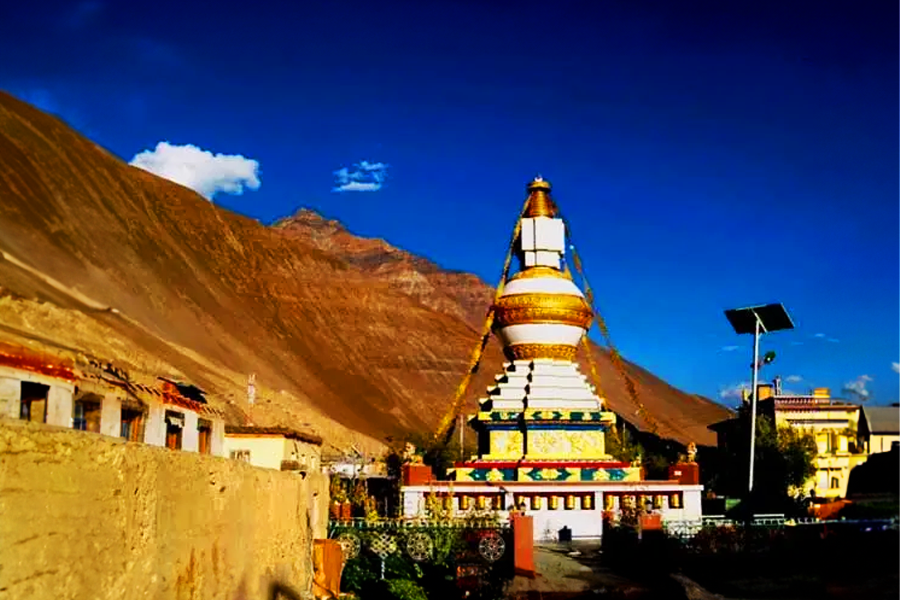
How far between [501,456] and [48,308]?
20461 millimetres

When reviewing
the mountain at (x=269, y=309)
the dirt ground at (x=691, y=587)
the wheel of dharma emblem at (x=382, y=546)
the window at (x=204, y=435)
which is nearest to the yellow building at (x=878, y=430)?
the mountain at (x=269, y=309)

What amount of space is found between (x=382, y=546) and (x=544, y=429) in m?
10.3

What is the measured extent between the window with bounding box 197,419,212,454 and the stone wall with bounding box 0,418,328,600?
349 inches

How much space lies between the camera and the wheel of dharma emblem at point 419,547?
12984 millimetres

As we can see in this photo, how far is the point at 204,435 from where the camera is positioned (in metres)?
15.5

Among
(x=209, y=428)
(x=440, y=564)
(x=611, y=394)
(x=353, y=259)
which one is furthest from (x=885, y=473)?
(x=353, y=259)

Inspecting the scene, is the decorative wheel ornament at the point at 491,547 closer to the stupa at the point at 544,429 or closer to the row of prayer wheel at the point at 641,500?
→ the stupa at the point at 544,429

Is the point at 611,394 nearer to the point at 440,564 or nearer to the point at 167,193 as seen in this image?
the point at 167,193

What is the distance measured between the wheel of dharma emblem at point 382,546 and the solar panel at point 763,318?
1424 centimetres

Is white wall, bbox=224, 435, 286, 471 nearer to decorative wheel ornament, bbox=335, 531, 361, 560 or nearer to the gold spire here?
decorative wheel ornament, bbox=335, 531, 361, 560

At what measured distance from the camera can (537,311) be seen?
24391 mm

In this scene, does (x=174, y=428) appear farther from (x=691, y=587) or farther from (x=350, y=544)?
(x=691, y=587)

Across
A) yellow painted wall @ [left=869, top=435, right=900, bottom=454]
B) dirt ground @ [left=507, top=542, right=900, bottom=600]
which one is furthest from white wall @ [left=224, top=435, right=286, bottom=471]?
yellow painted wall @ [left=869, top=435, right=900, bottom=454]

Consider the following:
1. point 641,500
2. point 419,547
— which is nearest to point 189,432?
point 419,547
